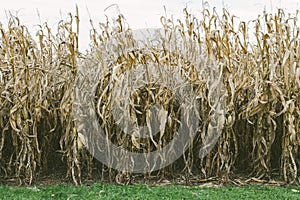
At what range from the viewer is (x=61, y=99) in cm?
399

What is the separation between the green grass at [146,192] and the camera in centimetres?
342

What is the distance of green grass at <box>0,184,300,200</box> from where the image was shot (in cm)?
342

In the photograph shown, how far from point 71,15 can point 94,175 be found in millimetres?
1339

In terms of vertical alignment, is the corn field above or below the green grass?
above

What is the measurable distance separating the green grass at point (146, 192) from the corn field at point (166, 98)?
18 centimetres

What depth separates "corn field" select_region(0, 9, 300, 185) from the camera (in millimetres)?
3723

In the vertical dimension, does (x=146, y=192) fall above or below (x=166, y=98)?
below

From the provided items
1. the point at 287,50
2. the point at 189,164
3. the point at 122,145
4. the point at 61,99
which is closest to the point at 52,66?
the point at 61,99

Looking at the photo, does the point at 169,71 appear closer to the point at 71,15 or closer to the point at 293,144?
the point at 71,15

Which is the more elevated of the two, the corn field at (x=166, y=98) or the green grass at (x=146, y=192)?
the corn field at (x=166, y=98)

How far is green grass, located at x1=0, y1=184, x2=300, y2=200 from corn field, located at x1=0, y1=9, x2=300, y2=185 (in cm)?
18

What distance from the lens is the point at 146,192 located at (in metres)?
3.53

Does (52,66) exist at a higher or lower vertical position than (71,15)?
lower

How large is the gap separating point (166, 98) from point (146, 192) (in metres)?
0.73
